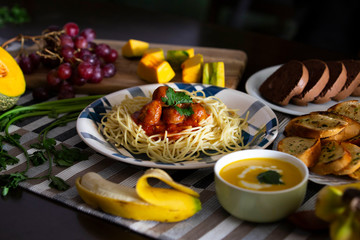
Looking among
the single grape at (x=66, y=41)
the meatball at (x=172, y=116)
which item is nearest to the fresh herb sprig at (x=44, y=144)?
the meatball at (x=172, y=116)

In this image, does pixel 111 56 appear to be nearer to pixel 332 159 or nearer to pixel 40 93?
pixel 40 93

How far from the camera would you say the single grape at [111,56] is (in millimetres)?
3854

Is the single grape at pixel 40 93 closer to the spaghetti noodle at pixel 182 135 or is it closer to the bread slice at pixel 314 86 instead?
the spaghetti noodle at pixel 182 135

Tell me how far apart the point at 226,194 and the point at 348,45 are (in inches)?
191

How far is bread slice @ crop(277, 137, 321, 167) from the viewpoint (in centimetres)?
228

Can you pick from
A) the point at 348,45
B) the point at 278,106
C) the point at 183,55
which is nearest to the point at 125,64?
the point at 183,55

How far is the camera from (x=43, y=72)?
375cm

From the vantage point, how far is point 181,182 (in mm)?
2354

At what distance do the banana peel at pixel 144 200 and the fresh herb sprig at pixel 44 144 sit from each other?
344mm

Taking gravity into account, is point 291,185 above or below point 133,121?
above

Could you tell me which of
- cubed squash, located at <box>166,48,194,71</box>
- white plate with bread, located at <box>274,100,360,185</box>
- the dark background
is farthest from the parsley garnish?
the dark background

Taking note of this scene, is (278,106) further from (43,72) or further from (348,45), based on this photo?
(348,45)

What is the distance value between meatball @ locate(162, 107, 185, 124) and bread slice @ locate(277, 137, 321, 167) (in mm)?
616

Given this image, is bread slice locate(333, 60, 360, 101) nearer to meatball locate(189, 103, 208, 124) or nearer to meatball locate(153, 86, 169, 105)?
meatball locate(189, 103, 208, 124)
